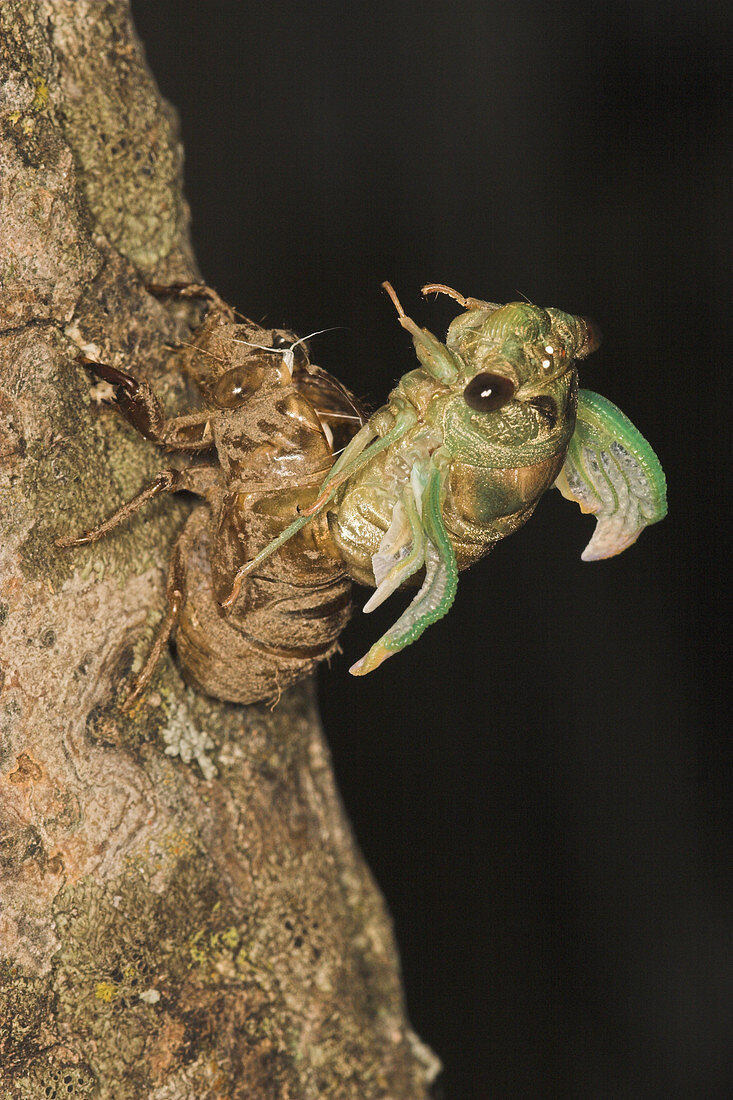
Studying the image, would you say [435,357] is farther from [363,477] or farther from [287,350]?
[287,350]

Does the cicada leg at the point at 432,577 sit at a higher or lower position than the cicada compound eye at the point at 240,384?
lower

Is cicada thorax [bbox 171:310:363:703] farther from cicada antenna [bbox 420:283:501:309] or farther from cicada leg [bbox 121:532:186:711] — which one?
cicada antenna [bbox 420:283:501:309]

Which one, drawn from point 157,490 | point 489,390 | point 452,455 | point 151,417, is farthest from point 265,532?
point 489,390

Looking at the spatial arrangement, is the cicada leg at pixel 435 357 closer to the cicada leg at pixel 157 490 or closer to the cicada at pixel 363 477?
the cicada at pixel 363 477

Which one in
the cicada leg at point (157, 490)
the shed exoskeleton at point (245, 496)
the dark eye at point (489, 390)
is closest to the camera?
the dark eye at point (489, 390)

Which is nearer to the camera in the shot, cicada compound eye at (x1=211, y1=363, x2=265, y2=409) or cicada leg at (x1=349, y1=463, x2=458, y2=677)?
cicada leg at (x1=349, y1=463, x2=458, y2=677)

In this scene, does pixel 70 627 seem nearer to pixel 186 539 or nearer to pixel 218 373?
pixel 186 539

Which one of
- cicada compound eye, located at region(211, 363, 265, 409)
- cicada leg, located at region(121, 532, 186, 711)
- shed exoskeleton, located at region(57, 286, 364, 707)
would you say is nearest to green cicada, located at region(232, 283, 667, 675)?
shed exoskeleton, located at region(57, 286, 364, 707)

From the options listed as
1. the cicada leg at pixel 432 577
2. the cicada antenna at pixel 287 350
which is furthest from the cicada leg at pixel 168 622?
the cicada leg at pixel 432 577
